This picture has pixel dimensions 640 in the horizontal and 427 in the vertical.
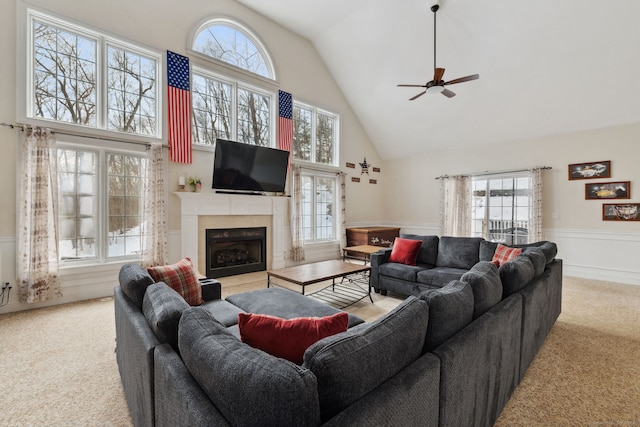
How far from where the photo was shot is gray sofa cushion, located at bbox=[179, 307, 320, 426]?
759mm

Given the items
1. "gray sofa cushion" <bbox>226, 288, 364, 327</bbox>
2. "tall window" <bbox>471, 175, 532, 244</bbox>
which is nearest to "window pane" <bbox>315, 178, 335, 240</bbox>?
"tall window" <bbox>471, 175, 532, 244</bbox>

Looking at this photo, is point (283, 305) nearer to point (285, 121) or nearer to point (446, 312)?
point (446, 312)

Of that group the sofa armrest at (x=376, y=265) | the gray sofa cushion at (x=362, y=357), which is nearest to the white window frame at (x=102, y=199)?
the sofa armrest at (x=376, y=265)

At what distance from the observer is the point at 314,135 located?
7055 mm

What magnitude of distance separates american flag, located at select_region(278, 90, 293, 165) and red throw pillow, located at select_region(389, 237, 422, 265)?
318 centimetres

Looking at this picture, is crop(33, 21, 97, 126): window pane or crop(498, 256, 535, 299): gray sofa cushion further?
crop(33, 21, 97, 126): window pane

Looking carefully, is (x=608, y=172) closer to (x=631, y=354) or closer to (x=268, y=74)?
(x=631, y=354)

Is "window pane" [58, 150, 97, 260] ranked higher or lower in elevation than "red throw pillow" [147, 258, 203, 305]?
higher

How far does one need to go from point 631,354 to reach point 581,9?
4.58 metres

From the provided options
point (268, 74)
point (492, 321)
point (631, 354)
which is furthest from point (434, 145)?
point (492, 321)

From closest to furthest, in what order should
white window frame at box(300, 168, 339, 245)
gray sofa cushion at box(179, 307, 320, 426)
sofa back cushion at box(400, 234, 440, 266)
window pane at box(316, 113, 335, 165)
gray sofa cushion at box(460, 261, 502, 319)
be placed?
gray sofa cushion at box(179, 307, 320, 426), gray sofa cushion at box(460, 261, 502, 319), sofa back cushion at box(400, 234, 440, 266), white window frame at box(300, 168, 339, 245), window pane at box(316, 113, 335, 165)

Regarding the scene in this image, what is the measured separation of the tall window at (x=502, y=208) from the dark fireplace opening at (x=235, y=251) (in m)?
5.11

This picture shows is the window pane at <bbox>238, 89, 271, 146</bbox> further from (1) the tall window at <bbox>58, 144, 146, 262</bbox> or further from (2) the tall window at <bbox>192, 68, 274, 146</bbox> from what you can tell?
(1) the tall window at <bbox>58, 144, 146, 262</bbox>

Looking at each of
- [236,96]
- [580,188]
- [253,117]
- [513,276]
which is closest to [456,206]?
[580,188]
